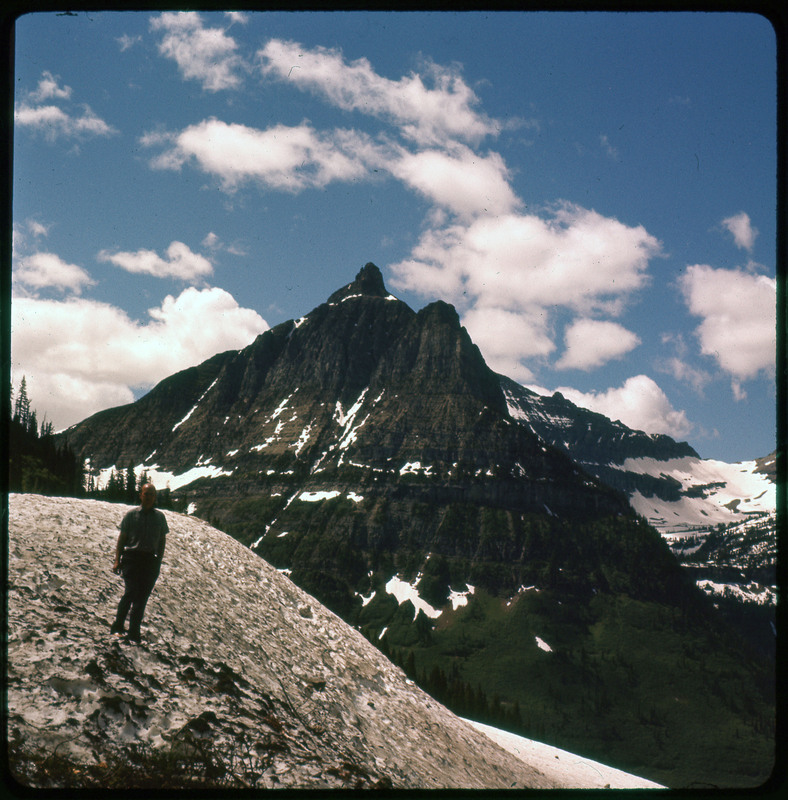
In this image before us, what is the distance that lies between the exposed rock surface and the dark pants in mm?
412

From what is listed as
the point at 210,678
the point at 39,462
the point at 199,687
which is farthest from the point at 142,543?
the point at 39,462

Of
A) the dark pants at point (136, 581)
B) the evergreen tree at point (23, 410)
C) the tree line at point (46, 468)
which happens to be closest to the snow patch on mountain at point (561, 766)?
the dark pants at point (136, 581)

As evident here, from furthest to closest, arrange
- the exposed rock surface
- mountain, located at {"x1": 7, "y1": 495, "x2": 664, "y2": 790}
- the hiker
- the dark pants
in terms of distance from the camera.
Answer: the dark pants, the hiker, the exposed rock surface, mountain, located at {"x1": 7, "y1": 495, "x2": 664, "y2": 790}

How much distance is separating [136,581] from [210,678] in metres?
3.01

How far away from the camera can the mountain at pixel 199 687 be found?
10.0m

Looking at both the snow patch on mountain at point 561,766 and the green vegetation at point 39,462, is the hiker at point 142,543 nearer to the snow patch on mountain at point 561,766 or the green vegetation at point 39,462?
the snow patch on mountain at point 561,766

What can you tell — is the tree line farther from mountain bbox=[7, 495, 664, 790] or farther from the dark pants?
the dark pants

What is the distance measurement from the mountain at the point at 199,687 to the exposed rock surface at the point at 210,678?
0.13 ft

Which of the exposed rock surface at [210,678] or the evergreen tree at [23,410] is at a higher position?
the evergreen tree at [23,410]

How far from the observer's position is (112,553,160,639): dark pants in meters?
12.0

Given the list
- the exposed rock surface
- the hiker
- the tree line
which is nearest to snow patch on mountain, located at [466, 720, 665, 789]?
the exposed rock surface

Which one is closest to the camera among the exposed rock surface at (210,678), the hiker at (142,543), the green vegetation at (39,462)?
the exposed rock surface at (210,678)
